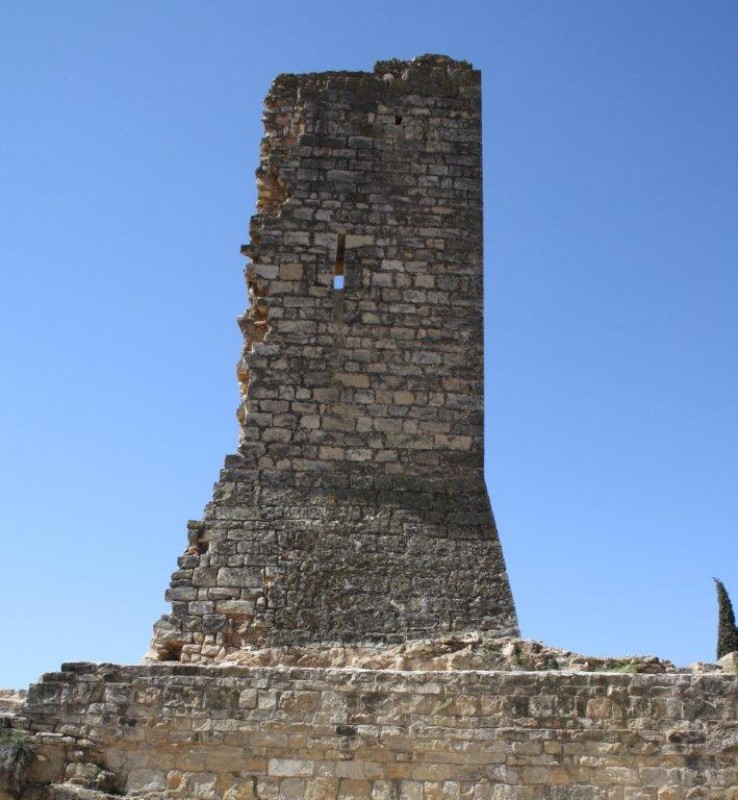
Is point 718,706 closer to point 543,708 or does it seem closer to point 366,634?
point 543,708

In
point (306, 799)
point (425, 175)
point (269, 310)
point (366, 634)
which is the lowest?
point (306, 799)

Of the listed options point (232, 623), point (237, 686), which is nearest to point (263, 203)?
point (232, 623)

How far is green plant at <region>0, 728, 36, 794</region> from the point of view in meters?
6.32

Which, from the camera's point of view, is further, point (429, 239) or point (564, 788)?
point (429, 239)

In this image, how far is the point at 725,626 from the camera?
15.8m

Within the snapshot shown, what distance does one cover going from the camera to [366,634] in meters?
7.46

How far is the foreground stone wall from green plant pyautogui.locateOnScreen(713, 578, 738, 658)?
31.6ft

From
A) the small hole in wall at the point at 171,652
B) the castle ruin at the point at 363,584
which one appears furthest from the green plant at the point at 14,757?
the small hole in wall at the point at 171,652

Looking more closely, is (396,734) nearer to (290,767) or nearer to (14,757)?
(290,767)

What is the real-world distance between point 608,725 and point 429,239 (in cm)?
429

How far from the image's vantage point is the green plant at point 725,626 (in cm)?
1548

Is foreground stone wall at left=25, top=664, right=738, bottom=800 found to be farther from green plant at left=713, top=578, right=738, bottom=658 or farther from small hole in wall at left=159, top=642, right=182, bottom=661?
green plant at left=713, top=578, right=738, bottom=658

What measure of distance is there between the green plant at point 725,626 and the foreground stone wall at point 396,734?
962cm

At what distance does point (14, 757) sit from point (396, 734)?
237 cm
